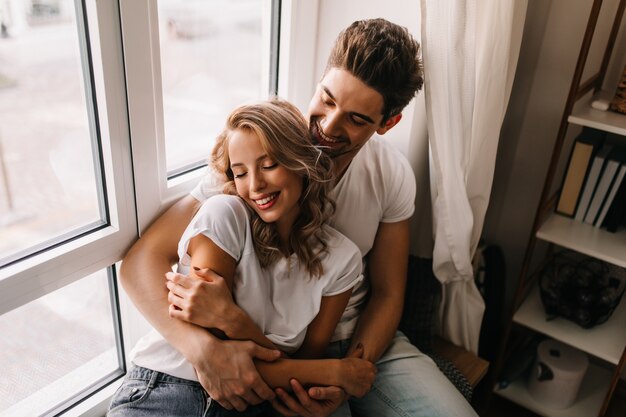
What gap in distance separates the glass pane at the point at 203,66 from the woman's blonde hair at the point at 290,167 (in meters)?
0.29

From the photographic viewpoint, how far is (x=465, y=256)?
5.45 feet

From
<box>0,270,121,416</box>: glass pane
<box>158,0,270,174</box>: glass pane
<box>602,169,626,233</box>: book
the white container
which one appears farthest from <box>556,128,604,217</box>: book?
<box>0,270,121,416</box>: glass pane

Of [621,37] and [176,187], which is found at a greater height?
[621,37]

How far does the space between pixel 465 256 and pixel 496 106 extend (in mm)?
443

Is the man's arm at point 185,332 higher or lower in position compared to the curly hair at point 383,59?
lower

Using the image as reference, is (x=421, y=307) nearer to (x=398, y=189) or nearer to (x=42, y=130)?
(x=398, y=189)

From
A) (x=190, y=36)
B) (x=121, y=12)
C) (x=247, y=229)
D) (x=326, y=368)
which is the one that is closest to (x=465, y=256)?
(x=326, y=368)

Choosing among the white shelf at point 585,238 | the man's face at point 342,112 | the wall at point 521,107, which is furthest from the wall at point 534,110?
the man's face at point 342,112

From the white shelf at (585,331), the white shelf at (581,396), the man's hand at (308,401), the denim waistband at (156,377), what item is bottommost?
the white shelf at (581,396)

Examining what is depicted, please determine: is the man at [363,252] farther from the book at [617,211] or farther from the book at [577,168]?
the book at [617,211]

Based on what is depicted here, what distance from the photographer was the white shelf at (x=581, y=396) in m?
1.99

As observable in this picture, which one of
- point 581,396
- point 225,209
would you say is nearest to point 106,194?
point 225,209

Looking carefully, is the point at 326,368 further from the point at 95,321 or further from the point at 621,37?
the point at 621,37

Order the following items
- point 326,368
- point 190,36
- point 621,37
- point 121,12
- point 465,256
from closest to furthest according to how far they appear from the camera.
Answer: point 121,12 → point 326,368 → point 190,36 → point 465,256 → point 621,37
